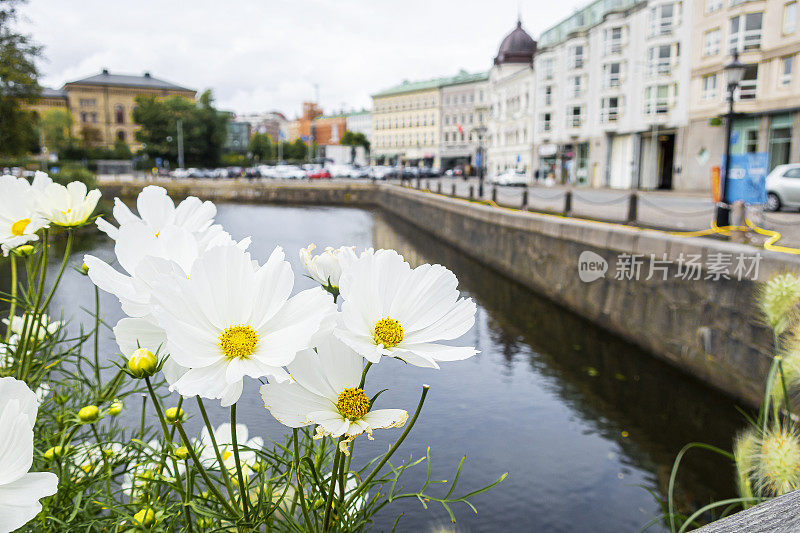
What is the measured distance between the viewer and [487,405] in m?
6.81

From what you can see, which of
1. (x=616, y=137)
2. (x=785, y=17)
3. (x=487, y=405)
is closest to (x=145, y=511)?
(x=487, y=405)

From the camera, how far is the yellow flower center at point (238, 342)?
2.64ft

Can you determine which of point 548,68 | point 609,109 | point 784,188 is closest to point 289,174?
point 548,68

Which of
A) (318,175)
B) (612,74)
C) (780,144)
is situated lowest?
(318,175)

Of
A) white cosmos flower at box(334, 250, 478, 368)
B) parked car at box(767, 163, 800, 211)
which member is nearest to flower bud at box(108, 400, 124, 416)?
white cosmos flower at box(334, 250, 478, 368)

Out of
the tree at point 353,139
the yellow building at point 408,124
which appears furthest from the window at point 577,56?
the tree at point 353,139

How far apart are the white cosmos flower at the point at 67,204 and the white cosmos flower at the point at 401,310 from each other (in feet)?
2.47

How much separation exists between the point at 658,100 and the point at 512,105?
76.1ft

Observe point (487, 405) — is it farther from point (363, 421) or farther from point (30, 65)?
point (30, 65)

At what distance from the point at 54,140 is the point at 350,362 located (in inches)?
3400

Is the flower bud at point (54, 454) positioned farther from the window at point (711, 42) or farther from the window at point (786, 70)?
the window at point (711, 42)

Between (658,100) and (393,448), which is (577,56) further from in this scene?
(393,448)

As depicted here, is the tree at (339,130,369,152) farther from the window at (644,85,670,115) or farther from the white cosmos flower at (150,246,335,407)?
the white cosmos flower at (150,246,335,407)

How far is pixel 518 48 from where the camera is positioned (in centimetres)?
6097
